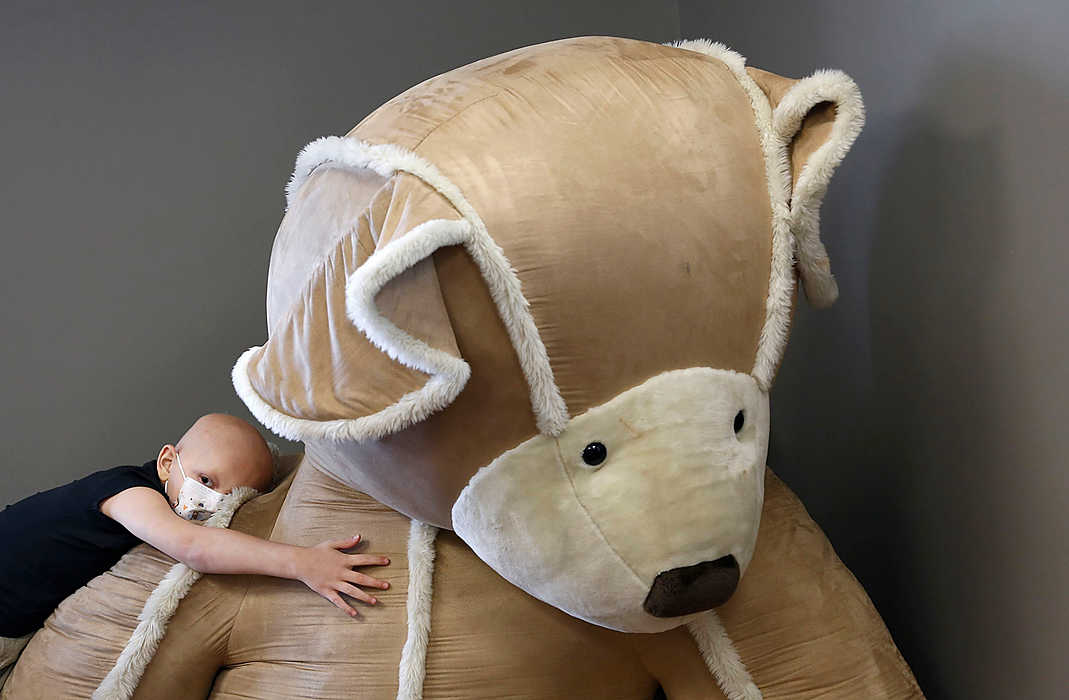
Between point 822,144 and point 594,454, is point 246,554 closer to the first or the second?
point 594,454

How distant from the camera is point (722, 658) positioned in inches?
44.8

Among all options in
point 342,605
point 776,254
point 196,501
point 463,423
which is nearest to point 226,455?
point 196,501

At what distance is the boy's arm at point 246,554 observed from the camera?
3.74 ft

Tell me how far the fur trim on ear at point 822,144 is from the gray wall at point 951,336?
160 mm

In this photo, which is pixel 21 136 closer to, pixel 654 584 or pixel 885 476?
pixel 654 584

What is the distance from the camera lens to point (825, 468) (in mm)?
1523

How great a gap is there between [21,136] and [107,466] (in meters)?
0.54

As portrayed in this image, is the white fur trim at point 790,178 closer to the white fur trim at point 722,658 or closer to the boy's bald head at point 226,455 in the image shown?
the white fur trim at point 722,658

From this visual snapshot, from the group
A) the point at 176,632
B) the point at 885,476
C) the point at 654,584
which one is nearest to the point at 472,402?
the point at 654,584

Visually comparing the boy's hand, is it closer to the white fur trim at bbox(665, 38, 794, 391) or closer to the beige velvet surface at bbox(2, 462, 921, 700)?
the beige velvet surface at bbox(2, 462, 921, 700)

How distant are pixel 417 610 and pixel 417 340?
0.37 m

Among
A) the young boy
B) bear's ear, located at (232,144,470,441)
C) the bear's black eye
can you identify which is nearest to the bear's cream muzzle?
the bear's black eye

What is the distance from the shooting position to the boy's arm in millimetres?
1139

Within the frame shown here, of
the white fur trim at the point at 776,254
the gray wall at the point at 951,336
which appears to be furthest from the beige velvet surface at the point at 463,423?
the gray wall at the point at 951,336
